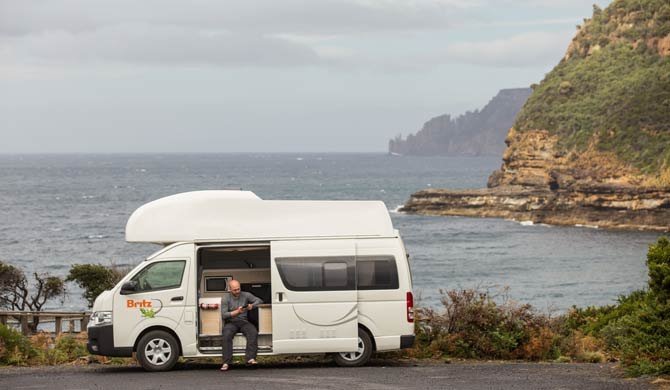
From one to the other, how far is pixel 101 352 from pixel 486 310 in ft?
21.0

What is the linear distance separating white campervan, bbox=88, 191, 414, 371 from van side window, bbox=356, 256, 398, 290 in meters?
0.02

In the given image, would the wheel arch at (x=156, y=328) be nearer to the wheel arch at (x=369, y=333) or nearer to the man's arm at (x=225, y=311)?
the man's arm at (x=225, y=311)

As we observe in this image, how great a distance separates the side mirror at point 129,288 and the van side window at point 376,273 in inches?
135

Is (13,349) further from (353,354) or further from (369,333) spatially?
(369,333)

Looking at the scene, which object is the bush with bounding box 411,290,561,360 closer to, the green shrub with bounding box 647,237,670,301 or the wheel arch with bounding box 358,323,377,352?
the wheel arch with bounding box 358,323,377,352

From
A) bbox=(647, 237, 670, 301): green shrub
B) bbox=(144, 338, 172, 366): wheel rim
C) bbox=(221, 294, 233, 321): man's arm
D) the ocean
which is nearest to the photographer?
bbox=(647, 237, 670, 301): green shrub

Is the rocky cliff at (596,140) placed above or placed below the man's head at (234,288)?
above

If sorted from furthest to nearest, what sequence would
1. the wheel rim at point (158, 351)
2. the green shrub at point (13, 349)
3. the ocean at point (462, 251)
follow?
the ocean at point (462, 251), the green shrub at point (13, 349), the wheel rim at point (158, 351)

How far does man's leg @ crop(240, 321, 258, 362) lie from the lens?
624 inches

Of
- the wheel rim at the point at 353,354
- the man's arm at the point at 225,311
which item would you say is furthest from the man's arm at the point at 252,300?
the wheel rim at the point at 353,354

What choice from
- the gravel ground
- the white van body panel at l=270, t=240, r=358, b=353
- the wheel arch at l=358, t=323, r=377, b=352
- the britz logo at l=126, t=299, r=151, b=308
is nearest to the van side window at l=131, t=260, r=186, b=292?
the britz logo at l=126, t=299, r=151, b=308

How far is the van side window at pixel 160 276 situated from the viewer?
15977mm

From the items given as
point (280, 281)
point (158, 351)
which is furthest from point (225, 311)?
point (158, 351)

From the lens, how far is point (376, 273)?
15883 millimetres
